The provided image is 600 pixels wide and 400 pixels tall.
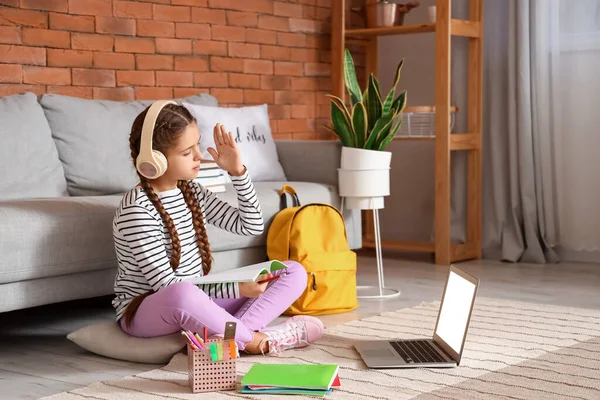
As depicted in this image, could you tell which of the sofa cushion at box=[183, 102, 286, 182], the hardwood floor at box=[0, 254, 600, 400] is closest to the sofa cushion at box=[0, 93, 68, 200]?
the hardwood floor at box=[0, 254, 600, 400]

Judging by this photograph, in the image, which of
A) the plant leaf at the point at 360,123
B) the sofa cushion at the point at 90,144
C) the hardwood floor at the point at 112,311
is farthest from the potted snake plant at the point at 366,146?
the sofa cushion at the point at 90,144

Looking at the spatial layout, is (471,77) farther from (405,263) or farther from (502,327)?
(502,327)

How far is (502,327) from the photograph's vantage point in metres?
2.90

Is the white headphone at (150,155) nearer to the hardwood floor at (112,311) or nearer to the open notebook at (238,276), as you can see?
the open notebook at (238,276)

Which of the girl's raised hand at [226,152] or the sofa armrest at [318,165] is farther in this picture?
the sofa armrest at [318,165]

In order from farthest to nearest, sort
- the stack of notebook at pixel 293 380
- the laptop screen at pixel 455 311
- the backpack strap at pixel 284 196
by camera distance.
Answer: the backpack strap at pixel 284 196
the laptop screen at pixel 455 311
the stack of notebook at pixel 293 380

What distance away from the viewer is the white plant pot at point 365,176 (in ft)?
11.7

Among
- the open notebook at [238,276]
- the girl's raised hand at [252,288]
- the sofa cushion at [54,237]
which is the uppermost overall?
the sofa cushion at [54,237]

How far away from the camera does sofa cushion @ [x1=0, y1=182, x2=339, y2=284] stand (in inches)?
100

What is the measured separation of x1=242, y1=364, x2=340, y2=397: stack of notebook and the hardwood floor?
17.2 inches

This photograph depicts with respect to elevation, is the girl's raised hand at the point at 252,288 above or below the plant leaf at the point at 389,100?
below

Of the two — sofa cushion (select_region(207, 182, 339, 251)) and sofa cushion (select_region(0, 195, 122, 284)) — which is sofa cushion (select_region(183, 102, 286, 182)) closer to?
sofa cushion (select_region(207, 182, 339, 251))

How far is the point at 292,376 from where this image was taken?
7.20 ft

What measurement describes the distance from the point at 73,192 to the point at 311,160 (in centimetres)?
108
